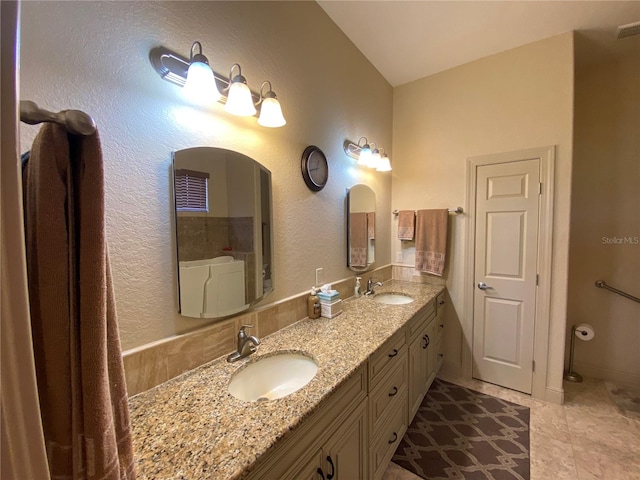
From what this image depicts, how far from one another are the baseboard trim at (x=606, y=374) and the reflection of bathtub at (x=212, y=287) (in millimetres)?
3255

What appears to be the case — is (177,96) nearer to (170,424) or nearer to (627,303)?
(170,424)

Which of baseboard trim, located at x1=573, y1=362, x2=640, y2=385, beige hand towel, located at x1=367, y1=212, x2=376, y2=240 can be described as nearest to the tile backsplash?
beige hand towel, located at x1=367, y1=212, x2=376, y2=240

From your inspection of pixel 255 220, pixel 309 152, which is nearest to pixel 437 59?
pixel 309 152

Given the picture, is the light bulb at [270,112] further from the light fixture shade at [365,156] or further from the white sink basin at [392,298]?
the white sink basin at [392,298]

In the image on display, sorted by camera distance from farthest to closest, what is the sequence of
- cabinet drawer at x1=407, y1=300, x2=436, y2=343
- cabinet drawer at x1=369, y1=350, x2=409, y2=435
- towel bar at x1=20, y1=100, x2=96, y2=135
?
cabinet drawer at x1=407, y1=300, x2=436, y2=343
cabinet drawer at x1=369, y1=350, x2=409, y2=435
towel bar at x1=20, y1=100, x2=96, y2=135

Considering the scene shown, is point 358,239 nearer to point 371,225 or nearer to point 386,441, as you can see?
point 371,225

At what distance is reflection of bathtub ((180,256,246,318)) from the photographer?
3.46ft

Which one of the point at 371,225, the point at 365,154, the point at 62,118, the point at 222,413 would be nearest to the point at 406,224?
the point at 371,225

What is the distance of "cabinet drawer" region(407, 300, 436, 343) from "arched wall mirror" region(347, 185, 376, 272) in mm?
589

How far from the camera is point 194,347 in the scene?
1.08 metres

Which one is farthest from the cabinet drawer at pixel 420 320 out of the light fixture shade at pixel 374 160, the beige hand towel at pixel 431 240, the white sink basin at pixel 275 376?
the light fixture shade at pixel 374 160

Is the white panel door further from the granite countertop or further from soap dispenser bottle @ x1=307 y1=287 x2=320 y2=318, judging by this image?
soap dispenser bottle @ x1=307 y1=287 x2=320 y2=318

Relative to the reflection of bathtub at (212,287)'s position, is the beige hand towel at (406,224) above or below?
above

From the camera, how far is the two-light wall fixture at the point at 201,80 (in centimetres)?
95
